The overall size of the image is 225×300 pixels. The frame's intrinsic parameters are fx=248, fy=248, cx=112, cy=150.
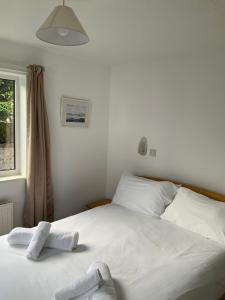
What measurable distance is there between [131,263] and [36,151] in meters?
1.65

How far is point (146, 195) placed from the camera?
2.74m

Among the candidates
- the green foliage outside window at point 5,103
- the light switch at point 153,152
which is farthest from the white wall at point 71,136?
the light switch at point 153,152

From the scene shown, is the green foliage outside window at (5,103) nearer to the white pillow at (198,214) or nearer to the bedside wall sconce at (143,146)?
the bedside wall sconce at (143,146)

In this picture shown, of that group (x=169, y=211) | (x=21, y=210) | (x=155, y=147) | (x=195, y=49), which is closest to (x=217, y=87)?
(x=195, y=49)

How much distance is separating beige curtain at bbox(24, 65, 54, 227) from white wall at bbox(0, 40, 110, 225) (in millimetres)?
137

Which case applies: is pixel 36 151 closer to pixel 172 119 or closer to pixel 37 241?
pixel 37 241

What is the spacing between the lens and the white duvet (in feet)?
4.79

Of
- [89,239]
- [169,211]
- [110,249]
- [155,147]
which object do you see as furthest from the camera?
[155,147]

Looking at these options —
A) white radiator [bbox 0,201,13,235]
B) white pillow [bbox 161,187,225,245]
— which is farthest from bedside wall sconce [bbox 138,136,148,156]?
white radiator [bbox 0,201,13,235]

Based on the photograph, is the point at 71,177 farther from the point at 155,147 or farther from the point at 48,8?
the point at 48,8

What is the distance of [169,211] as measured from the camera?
253 cm

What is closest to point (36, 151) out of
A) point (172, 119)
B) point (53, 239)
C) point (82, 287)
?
point (53, 239)

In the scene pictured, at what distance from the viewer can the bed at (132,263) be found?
57.5 inches

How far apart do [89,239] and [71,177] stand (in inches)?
52.3
